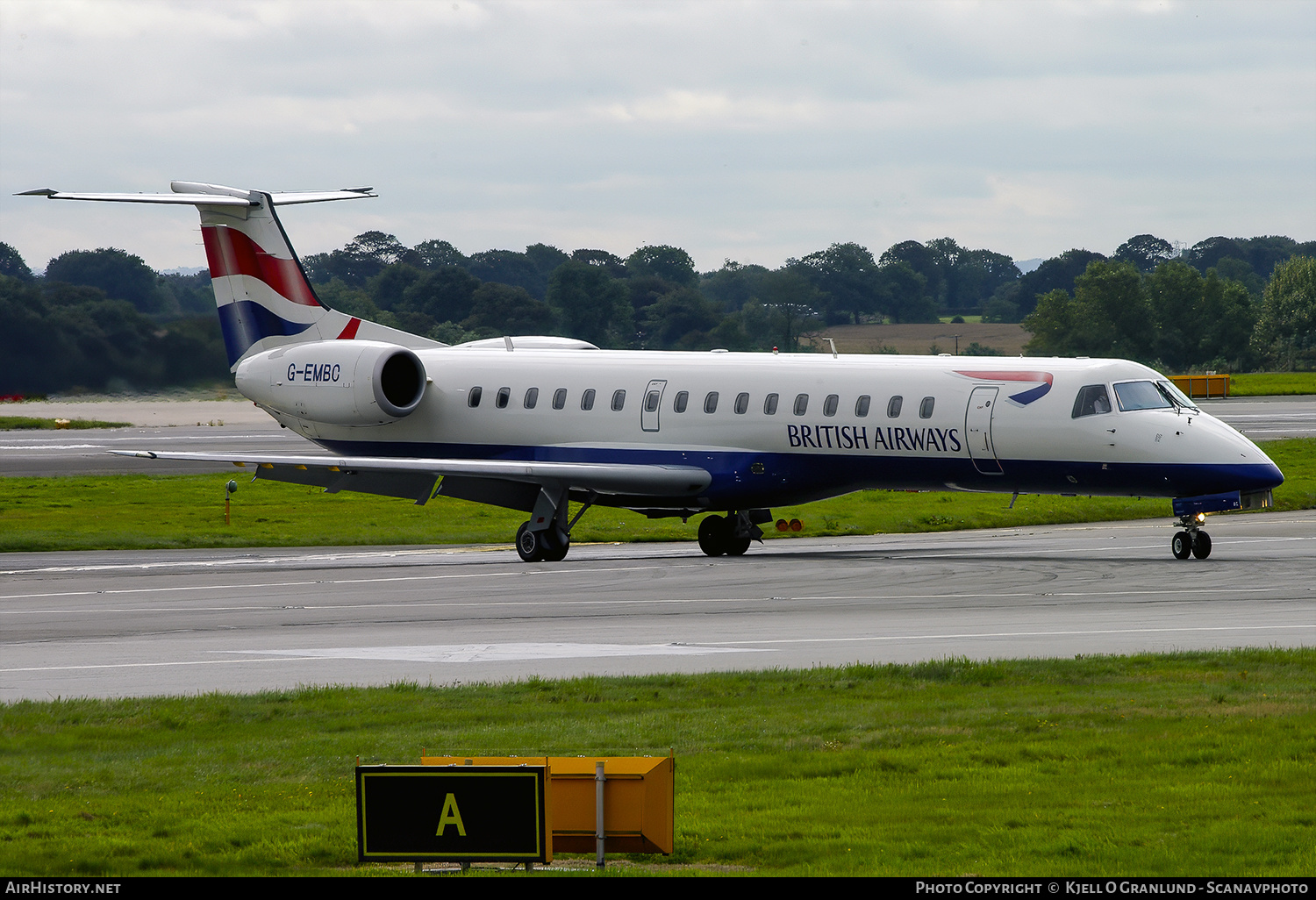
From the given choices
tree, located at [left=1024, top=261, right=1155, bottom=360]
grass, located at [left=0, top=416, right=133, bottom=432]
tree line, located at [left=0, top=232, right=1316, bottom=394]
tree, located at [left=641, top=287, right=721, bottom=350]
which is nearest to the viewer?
tree line, located at [left=0, top=232, right=1316, bottom=394]

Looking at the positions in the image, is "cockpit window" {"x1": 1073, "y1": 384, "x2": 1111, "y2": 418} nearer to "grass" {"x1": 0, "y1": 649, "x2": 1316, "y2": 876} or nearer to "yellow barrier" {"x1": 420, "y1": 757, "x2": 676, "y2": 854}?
"grass" {"x1": 0, "y1": 649, "x2": 1316, "y2": 876}

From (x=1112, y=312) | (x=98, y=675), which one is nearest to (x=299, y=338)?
(x=98, y=675)

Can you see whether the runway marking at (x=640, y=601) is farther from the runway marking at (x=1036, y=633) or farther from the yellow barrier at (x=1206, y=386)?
the yellow barrier at (x=1206, y=386)

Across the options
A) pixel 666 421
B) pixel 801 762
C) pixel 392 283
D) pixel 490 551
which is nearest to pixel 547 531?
pixel 666 421

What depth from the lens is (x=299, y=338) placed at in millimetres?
38188

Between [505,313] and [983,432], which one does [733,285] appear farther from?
[983,432]

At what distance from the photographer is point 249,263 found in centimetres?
3809

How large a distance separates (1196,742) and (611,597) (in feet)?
43.3

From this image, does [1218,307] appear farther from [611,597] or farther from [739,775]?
[739,775]

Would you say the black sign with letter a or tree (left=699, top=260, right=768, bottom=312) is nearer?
the black sign with letter a

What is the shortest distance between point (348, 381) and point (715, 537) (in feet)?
28.2

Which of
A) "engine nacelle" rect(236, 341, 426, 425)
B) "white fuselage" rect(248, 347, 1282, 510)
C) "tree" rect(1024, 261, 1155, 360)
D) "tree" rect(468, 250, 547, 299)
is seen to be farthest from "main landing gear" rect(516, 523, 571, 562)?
"tree" rect(468, 250, 547, 299)

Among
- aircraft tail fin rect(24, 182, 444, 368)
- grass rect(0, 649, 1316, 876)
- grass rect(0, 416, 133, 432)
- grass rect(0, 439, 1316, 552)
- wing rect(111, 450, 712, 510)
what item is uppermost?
aircraft tail fin rect(24, 182, 444, 368)

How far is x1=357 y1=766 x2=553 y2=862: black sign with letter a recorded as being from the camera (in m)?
9.48
